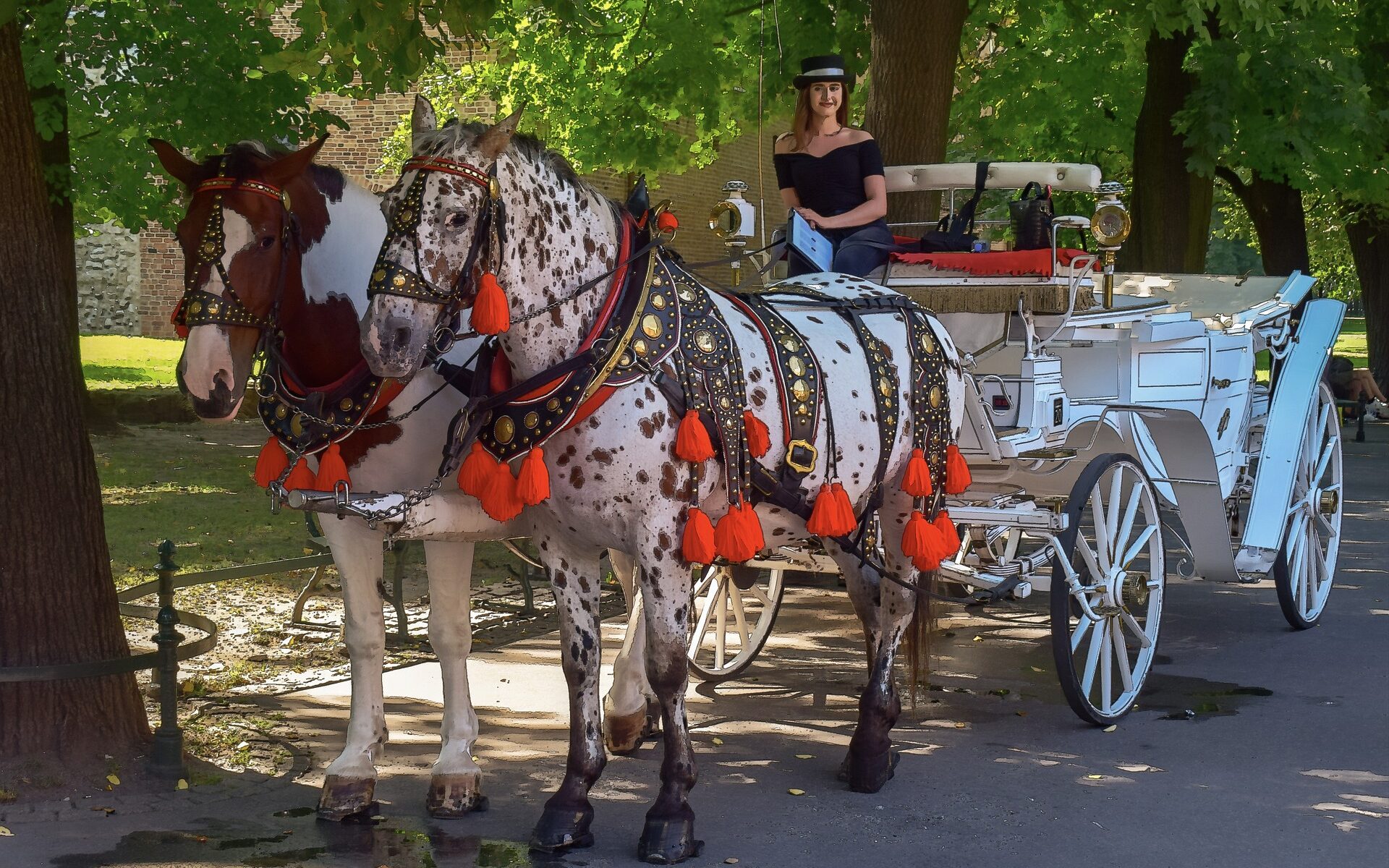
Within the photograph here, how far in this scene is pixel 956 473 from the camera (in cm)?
606

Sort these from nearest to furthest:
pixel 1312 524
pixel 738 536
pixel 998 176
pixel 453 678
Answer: pixel 738 536 < pixel 453 678 < pixel 998 176 < pixel 1312 524

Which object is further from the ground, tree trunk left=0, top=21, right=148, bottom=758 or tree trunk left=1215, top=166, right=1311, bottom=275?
tree trunk left=1215, top=166, right=1311, bottom=275

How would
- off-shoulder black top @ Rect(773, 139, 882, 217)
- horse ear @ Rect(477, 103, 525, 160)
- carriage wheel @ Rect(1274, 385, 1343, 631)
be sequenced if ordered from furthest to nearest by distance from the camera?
1. carriage wheel @ Rect(1274, 385, 1343, 631)
2. off-shoulder black top @ Rect(773, 139, 882, 217)
3. horse ear @ Rect(477, 103, 525, 160)

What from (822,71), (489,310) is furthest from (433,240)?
(822,71)

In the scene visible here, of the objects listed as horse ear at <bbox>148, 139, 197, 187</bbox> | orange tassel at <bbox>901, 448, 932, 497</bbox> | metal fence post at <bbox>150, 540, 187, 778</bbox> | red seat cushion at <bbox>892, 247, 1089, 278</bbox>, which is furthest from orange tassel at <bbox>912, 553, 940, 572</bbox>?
horse ear at <bbox>148, 139, 197, 187</bbox>

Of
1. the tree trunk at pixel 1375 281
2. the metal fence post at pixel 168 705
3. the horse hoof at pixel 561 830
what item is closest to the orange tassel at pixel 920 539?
the horse hoof at pixel 561 830

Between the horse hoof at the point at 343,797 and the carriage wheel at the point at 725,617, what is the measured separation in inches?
92.9

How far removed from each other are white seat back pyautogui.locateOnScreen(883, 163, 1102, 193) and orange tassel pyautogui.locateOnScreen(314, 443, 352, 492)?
379 centimetres

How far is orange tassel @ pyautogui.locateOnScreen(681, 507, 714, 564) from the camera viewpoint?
4820 mm

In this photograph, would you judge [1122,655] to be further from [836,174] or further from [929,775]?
[836,174]

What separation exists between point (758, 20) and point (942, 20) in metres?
3.85

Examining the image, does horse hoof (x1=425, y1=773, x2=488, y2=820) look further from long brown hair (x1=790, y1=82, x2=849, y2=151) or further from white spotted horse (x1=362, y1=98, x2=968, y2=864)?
long brown hair (x1=790, y1=82, x2=849, y2=151)

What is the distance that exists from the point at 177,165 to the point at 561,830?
251 cm

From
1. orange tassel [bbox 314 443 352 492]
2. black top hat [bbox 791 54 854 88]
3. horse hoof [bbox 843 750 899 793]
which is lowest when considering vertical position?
horse hoof [bbox 843 750 899 793]
